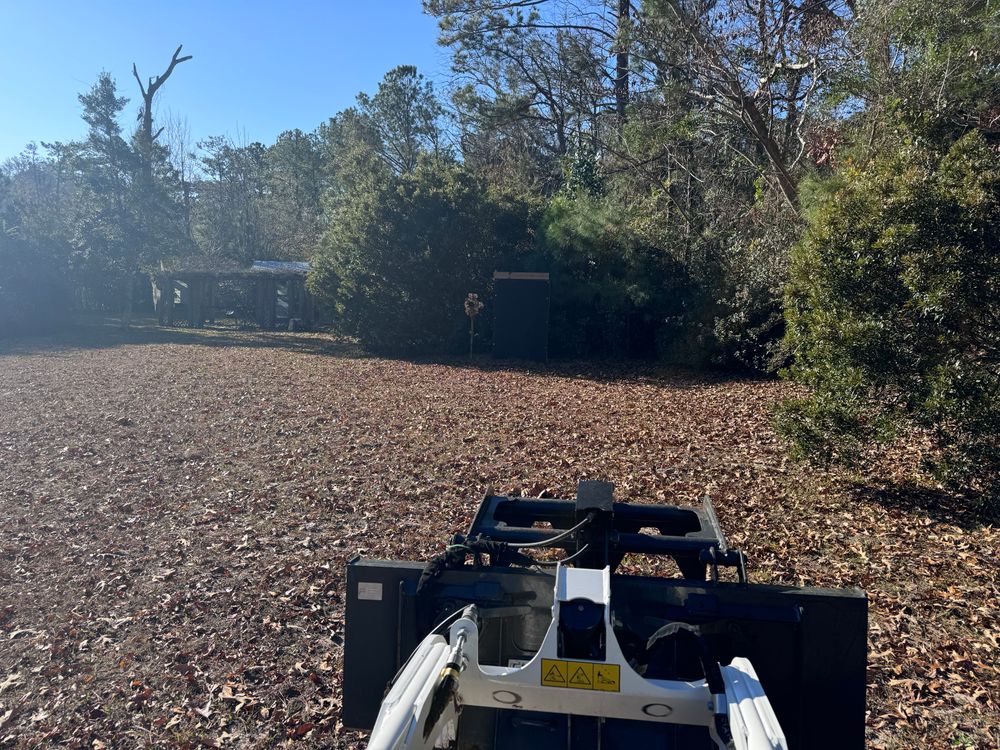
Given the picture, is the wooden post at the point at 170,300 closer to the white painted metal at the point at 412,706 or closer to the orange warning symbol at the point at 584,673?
the white painted metal at the point at 412,706

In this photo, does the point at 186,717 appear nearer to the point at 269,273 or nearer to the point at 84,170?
the point at 269,273

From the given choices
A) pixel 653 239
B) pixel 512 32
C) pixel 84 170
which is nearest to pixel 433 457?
pixel 653 239

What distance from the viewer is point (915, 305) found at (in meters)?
6.69

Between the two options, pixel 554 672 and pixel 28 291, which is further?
pixel 28 291

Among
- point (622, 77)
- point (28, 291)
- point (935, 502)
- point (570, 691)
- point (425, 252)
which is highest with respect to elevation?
point (622, 77)

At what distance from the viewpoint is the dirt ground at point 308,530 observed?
4238 millimetres

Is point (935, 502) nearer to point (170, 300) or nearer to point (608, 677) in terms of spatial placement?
point (608, 677)

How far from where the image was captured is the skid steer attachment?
2.38 meters

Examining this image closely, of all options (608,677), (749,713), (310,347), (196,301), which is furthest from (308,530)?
(196,301)

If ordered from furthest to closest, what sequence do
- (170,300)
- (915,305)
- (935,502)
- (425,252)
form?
(170,300) < (425,252) < (935,502) < (915,305)

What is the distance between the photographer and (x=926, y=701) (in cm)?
420

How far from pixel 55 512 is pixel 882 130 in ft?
33.6

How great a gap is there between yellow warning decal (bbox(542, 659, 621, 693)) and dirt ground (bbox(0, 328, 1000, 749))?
1.81 m

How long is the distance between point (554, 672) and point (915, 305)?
5.52 meters
